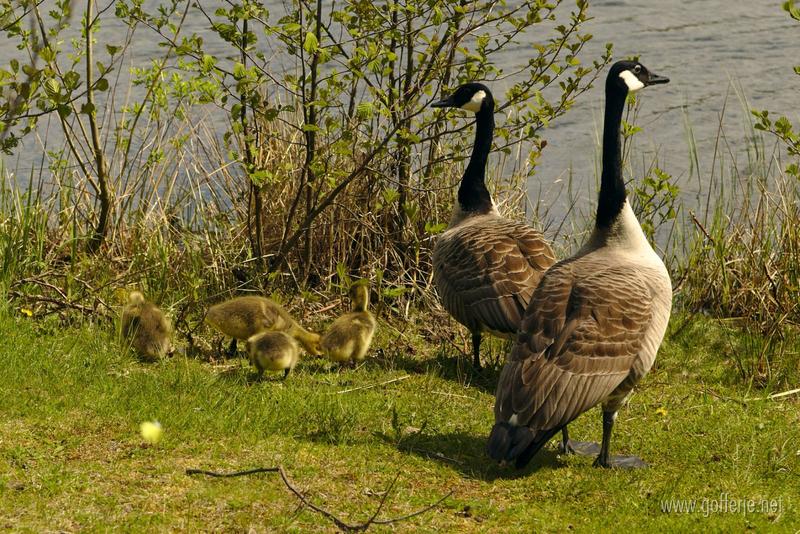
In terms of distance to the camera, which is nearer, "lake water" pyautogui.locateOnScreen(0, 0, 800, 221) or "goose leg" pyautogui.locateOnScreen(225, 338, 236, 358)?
"goose leg" pyautogui.locateOnScreen(225, 338, 236, 358)

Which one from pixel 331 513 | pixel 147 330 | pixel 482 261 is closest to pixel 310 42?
pixel 482 261


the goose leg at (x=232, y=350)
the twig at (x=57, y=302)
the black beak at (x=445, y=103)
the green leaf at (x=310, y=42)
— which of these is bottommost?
the goose leg at (x=232, y=350)

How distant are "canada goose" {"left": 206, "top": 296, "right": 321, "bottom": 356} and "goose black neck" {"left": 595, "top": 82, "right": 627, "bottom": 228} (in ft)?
7.98

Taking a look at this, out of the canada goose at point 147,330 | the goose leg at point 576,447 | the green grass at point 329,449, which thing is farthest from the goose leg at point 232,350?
the goose leg at point 576,447

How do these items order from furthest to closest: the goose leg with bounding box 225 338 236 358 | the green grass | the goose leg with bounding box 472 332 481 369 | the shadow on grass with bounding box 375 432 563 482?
1. the goose leg with bounding box 225 338 236 358
2. the goose leg with bounding box 472 332 481 369
3. the shadow on grass with bounding box 375 432 563 482
4. the green grass

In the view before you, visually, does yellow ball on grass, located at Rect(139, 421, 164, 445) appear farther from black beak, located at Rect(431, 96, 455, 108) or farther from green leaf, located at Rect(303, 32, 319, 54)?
black beak, located at Rect(431, 96, 455, 108)

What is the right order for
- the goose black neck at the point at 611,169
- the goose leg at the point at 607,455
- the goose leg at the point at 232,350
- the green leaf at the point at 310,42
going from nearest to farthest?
the goose leg at the point at 607,455
the goose black neck at the point at 611,169
the green leaf at the point at 310,42
the goose leg at the point at 232,350

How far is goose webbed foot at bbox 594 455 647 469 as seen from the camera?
263 inches

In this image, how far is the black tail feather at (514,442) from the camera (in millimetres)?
5859

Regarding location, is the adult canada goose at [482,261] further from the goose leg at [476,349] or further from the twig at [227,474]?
the twig at [227,474]

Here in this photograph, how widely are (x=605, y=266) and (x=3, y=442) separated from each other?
3803mm

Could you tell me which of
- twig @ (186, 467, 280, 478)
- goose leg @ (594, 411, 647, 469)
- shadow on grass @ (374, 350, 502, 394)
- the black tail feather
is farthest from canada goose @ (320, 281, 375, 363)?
the black tail feather

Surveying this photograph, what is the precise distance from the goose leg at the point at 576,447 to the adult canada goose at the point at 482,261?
1055 mm

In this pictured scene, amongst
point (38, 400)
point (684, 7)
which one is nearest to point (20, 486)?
point (38, 400)
